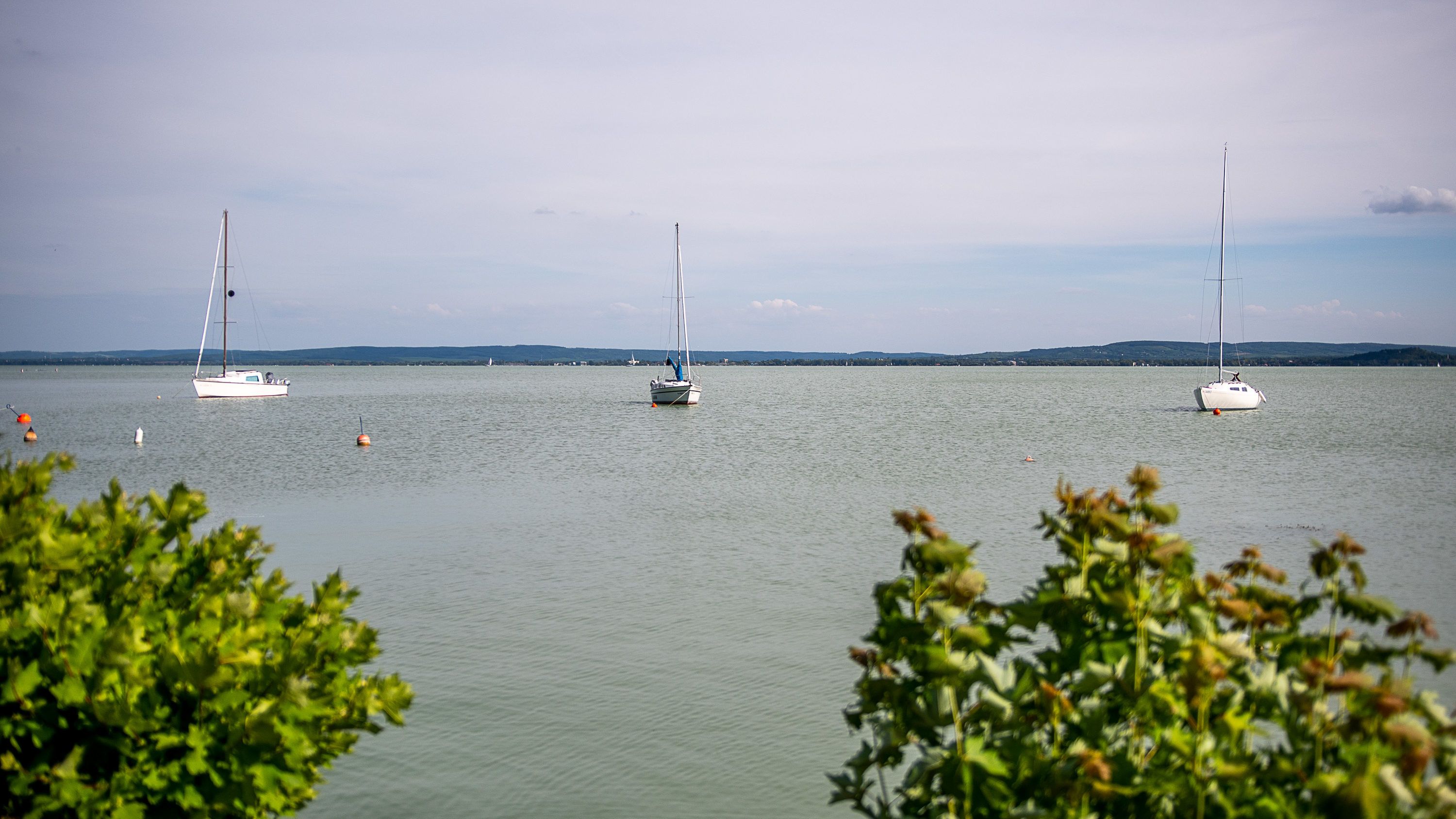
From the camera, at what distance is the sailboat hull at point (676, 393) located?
65.9m

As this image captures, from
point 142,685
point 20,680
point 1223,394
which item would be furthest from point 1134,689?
point 1223,394

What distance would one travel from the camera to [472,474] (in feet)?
91.5

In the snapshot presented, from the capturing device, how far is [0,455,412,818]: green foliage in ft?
14.0

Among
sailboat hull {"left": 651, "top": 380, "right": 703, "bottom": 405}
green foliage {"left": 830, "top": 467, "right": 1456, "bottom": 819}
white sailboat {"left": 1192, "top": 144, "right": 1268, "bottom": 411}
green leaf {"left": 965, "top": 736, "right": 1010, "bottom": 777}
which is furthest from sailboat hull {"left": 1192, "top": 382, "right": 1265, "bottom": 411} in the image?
green leaf {"left": 965, "top": 736, "right": 1010, "bottom": 777}

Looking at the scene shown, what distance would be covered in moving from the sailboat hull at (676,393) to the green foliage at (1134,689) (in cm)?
6182

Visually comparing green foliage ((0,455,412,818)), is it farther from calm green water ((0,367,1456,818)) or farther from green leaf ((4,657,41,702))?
calm green water ((0,367,1456,818))

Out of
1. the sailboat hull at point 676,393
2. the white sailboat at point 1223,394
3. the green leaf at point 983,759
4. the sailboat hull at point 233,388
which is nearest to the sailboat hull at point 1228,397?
the white sailboat at point 1223,394

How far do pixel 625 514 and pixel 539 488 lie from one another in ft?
16.3

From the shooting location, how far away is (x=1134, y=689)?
354 centimetres

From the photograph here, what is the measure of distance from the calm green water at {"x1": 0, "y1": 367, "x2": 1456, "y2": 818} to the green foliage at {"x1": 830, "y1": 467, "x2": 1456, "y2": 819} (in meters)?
3.72


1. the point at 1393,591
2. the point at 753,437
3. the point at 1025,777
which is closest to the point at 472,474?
the point at 753,437

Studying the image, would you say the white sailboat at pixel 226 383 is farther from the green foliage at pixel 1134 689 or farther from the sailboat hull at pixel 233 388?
the green foliage at pixel 1134 689

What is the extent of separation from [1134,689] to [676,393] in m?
62.9

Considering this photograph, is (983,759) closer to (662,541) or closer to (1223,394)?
(662,541)
